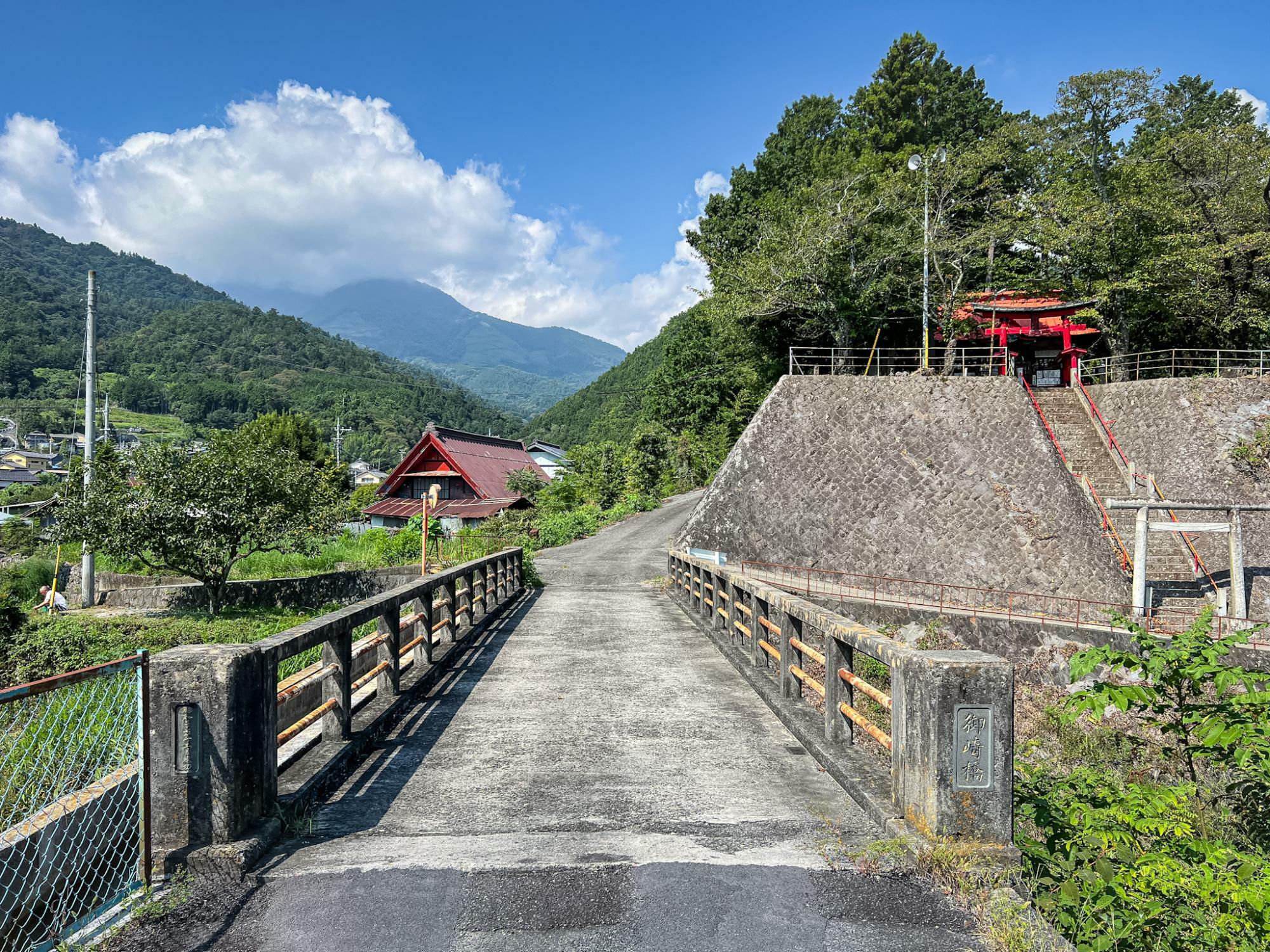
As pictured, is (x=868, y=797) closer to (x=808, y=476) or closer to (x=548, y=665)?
(x=548, y=665)

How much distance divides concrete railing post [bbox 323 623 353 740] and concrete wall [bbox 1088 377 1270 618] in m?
27.4

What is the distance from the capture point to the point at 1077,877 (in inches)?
165

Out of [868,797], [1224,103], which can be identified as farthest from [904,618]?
[1224,103]

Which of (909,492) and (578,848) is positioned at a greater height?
(909,492)

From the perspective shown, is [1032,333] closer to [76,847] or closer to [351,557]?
[351,557]

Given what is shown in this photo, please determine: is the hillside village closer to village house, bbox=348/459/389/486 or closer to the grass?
the grass

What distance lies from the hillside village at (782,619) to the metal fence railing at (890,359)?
370mm

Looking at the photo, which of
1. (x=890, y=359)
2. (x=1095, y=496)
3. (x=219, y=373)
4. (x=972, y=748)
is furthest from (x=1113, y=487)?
(x=219, y=373)

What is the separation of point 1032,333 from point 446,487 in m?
32.4

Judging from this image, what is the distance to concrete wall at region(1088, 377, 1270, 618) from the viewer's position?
24719 mm

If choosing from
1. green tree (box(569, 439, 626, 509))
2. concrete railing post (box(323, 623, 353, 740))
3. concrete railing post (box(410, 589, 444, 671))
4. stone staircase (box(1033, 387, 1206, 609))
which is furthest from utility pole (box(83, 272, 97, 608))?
stone staircase (box(1033, 387, 1206, 609))

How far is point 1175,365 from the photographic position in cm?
3372

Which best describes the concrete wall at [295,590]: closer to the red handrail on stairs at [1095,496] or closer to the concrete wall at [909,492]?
the concrete wall at [909,492]

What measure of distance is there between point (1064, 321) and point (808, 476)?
19480 millimetres
